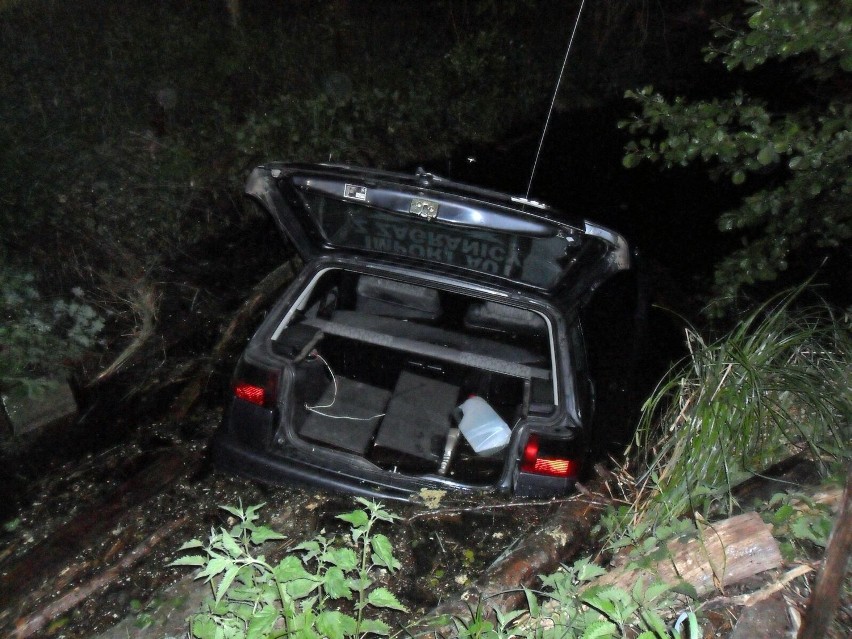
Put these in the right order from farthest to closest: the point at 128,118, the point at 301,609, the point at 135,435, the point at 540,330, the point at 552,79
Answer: the point at 552,79 < the point at 128,118 < the point at 135,435 < the point at 540,330 < the point at 301,609

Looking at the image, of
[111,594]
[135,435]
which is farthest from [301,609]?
[135,435]

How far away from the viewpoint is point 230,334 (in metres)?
5.38

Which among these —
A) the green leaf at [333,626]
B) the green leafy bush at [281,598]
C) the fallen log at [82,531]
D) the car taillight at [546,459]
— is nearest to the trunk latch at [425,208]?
the car taillight at [546,459]

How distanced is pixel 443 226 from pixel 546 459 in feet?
3.89

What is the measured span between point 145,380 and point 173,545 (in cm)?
209

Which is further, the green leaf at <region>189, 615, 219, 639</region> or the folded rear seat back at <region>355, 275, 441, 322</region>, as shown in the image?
the folded rear seat back at <region>355, 275, 441, 322</region>

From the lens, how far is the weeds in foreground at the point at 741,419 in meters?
2.94

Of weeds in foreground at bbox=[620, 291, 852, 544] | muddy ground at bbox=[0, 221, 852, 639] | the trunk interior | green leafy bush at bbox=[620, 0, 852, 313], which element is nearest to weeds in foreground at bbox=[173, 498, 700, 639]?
muddy ground at bbox=[0, 221, 852, 639]

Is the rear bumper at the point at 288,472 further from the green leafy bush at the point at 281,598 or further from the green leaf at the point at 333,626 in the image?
the green leaf at the point at 333,626

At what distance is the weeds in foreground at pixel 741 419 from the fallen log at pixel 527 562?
19cm

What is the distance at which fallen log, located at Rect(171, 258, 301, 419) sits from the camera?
466cm

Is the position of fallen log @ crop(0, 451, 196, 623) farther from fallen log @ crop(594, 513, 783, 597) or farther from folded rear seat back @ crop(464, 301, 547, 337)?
fallen log @ crop(594, 513, 783, 597)

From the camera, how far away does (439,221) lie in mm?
3051

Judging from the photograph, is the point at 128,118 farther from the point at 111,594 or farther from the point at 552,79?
the point at 552,79
